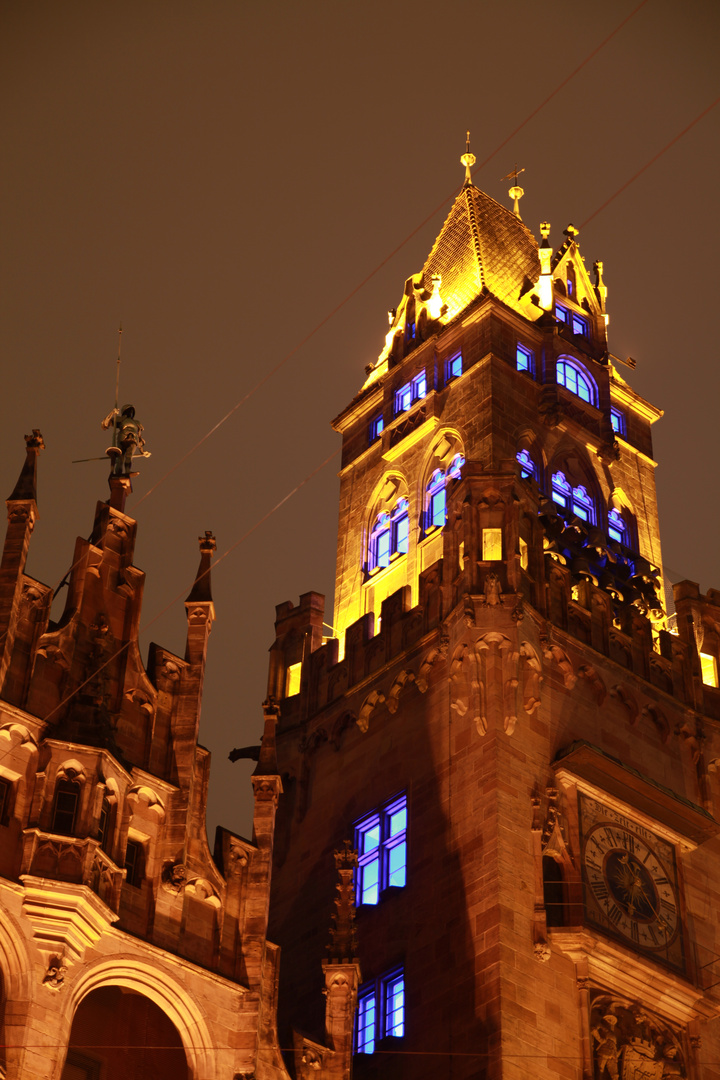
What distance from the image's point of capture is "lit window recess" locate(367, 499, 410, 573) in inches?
2172

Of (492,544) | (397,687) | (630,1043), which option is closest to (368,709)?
(397,687)

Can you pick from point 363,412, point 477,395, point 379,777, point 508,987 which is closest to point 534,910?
point 508,987

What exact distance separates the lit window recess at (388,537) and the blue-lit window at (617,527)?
626 cm

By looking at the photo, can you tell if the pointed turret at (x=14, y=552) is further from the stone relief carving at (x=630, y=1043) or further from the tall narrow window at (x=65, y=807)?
the stone relief carving at (x=630, y=1043)

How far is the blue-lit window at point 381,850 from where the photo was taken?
45156mm

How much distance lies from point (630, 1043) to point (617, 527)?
19402 millimetres

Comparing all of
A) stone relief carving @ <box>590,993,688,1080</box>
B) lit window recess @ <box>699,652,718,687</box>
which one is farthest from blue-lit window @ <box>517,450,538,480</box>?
stone relief carving @ <box>590,993,688,1080</box>

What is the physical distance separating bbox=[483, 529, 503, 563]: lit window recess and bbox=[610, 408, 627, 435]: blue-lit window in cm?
1250

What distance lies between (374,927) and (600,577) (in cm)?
1272

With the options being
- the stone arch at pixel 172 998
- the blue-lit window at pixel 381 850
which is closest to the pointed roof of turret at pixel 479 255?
the blue-lit window at pixel 381 850

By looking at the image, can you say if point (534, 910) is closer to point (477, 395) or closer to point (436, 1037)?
point (436, 1037)

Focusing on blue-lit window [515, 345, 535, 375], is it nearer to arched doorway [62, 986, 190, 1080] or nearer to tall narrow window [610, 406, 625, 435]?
tall narrow window [610, 406, 625, 435]

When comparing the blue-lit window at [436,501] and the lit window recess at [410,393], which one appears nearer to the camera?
the blue-lit window at [436,501]

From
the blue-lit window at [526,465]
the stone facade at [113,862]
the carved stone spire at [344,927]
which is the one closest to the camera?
the stone facade at [113,862]
